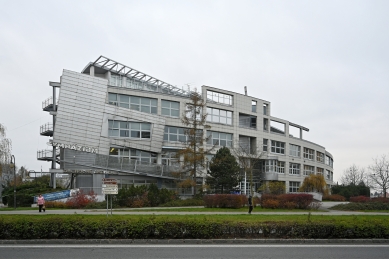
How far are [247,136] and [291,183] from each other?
13.4 metres

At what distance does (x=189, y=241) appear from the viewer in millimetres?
14148

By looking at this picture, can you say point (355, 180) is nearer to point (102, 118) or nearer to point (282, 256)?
point (102, 118)

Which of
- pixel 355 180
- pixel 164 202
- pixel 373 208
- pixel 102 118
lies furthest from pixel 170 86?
pixel 355 180

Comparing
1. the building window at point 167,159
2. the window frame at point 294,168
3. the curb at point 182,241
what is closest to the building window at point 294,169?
the window frame at point 294,168

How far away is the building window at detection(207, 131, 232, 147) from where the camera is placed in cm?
5580

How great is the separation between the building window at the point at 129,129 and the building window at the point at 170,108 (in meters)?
3.97

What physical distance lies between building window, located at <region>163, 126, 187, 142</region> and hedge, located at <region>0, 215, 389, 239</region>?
3793cm

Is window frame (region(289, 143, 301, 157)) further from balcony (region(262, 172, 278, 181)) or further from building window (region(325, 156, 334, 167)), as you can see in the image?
building window (region(325, 156, 334, 167))

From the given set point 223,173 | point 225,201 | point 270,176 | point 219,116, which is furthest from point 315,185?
point 225,201

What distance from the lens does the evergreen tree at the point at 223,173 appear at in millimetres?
45312

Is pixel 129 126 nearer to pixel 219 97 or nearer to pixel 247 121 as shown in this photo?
pixel 219 97

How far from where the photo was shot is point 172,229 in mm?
14305

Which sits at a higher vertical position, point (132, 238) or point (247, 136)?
point (247, 136)

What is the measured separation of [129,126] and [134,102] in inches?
132
